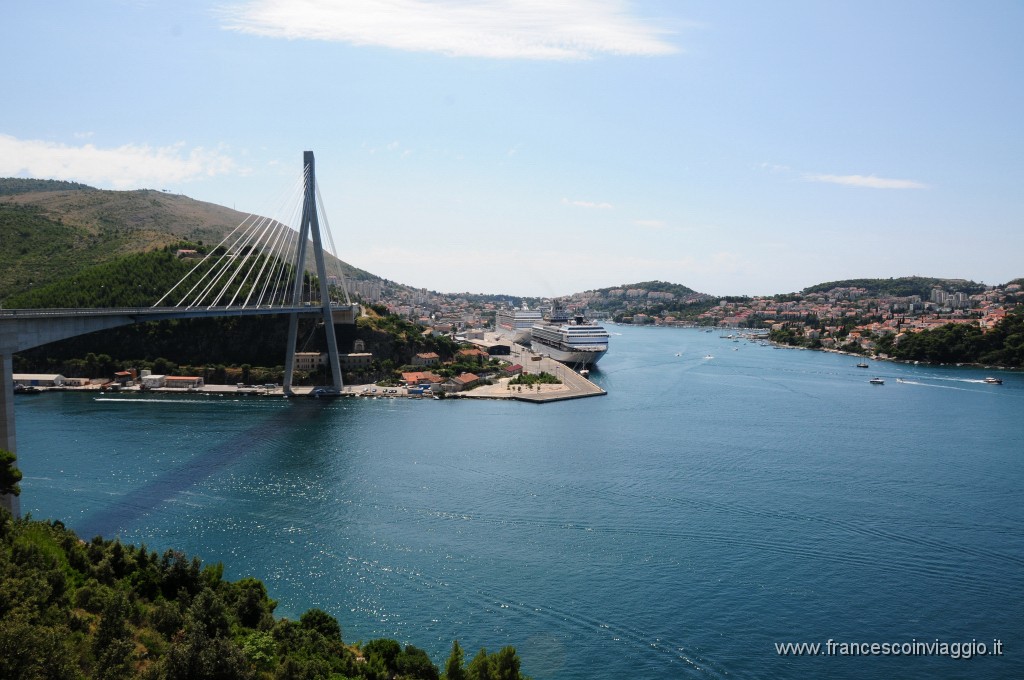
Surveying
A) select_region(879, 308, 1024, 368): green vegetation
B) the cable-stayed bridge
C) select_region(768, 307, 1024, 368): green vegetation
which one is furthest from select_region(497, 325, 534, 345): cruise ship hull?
select_region(879, 308, 1024, 368): green vegetation

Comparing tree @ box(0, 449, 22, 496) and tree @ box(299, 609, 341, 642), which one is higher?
tree @ box(0, 449, 22, 496)

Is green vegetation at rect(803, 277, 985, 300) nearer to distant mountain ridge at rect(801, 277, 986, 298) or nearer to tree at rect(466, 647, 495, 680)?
distant mountain ridge at rect(801, 277, 986, 298)

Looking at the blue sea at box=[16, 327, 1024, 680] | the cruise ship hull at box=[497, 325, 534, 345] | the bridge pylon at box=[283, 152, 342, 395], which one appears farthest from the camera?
the cruise ship hull at box=[497, 325, 534, 345]

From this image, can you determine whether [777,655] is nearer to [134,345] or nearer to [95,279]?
[134,345]

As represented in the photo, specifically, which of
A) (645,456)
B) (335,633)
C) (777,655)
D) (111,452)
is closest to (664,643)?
(777,655)

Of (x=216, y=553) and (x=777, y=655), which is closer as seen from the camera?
(x=777, y=655)

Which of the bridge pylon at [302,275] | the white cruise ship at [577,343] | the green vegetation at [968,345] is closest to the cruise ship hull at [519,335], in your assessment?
the white cruise ship at [577,343]

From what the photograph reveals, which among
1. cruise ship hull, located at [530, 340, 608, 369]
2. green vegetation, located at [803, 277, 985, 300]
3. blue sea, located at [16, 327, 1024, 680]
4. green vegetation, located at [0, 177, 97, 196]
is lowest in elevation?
blue sea, located at [16, 327, 1024, 680]
